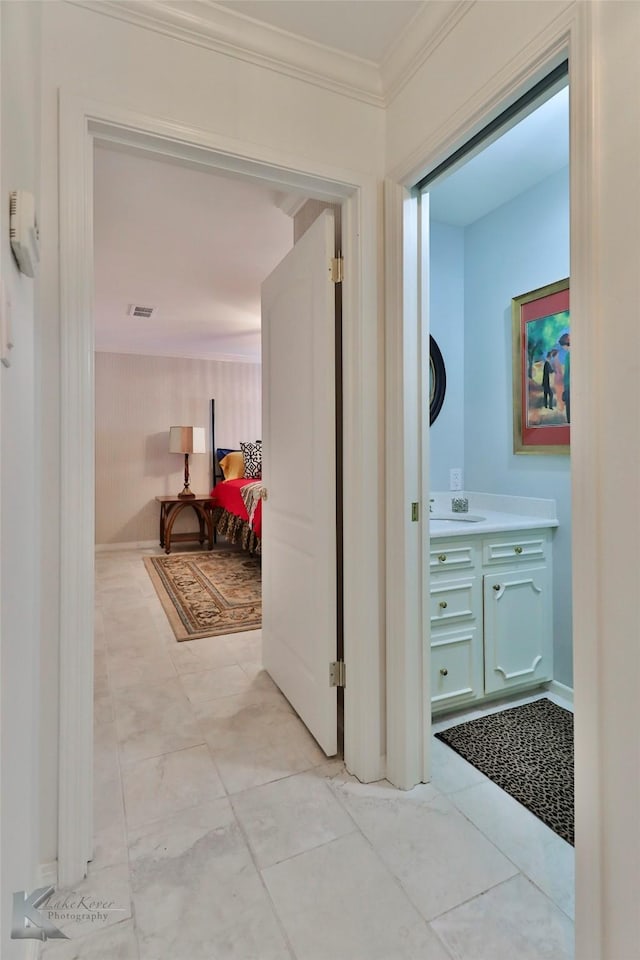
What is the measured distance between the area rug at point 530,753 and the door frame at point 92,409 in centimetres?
45

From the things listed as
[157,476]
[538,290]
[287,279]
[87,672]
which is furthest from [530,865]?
[157,476]

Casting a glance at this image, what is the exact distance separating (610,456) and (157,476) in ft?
18.8

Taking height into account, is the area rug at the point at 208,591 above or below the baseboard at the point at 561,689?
above

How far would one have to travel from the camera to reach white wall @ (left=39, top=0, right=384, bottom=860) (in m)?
1.29

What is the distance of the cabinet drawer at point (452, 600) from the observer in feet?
6.72

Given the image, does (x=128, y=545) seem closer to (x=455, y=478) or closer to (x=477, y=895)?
(x=455, y=478)

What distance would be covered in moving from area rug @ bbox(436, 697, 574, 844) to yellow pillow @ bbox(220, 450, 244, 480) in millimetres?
4343

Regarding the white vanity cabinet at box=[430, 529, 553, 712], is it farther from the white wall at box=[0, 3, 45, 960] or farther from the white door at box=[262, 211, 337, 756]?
the white wall at box=[0, 3, 45, 960]

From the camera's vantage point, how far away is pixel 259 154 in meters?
1.55

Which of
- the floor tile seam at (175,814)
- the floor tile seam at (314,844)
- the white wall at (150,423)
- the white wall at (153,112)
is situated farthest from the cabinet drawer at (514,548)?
the white wall at (150,423)

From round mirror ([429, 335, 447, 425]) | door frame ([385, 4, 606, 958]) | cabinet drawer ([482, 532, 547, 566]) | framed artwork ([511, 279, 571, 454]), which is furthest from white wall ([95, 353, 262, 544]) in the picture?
door frame ([385, 4, 606, 958])

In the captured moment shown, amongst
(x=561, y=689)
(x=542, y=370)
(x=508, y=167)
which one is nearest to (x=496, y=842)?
(x=561, y=689)

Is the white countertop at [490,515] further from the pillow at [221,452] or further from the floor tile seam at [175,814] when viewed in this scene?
the pillow at [221,452]

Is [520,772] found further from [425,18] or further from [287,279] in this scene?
[425,18]
